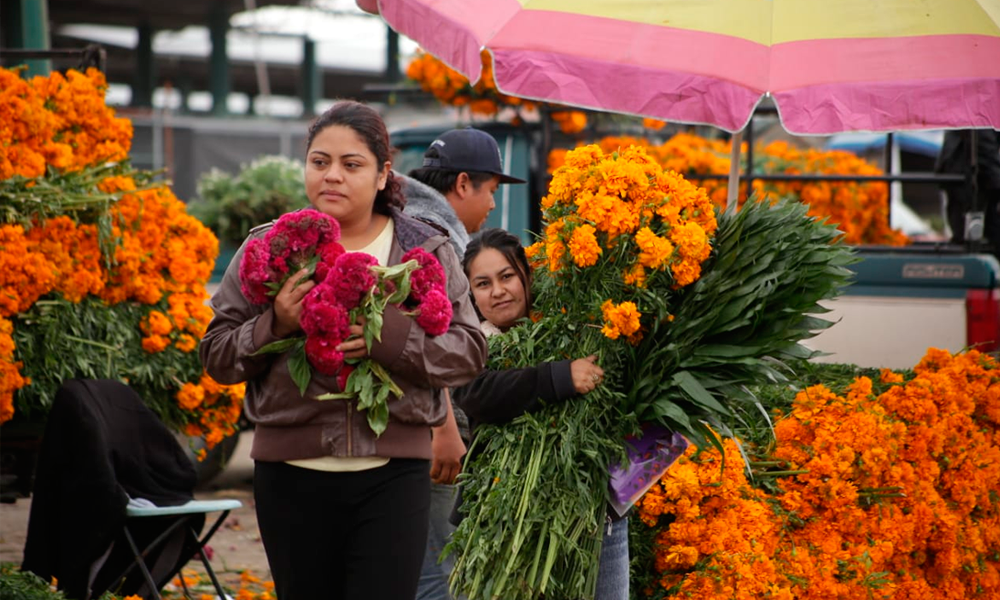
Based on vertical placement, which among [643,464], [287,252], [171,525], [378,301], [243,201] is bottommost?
[171,525]

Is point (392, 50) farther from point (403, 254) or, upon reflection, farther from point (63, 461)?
point (403, 254)

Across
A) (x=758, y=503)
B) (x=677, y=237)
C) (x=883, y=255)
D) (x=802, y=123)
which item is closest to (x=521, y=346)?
(x=677, y=237)

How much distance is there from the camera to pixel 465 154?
4.00 meters

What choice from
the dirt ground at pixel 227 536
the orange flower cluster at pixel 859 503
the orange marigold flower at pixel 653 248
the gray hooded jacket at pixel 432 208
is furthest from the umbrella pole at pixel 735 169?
the dirt ground at pixel 227 536

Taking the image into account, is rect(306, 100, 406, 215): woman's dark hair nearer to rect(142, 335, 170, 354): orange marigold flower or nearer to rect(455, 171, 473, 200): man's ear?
rect(455, 171, 473, 200): man's ear

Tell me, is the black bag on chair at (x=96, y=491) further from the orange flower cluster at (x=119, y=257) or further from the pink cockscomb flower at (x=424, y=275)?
the pink cockscomb flower at (x=424, y=275)

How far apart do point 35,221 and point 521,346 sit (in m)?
2.35

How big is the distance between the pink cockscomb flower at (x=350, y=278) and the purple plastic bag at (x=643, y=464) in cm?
104

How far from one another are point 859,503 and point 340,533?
81.2 inches

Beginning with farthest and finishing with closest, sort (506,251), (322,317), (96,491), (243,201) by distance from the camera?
(243,201) → (96,491) → (506,251) → (322,317)

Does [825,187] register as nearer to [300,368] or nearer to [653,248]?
[653,248]

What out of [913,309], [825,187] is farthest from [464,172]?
[825,187]

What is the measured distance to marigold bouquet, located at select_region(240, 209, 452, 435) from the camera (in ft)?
8.18

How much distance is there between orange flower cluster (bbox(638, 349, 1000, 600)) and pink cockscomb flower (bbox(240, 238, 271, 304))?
1.56 metres
